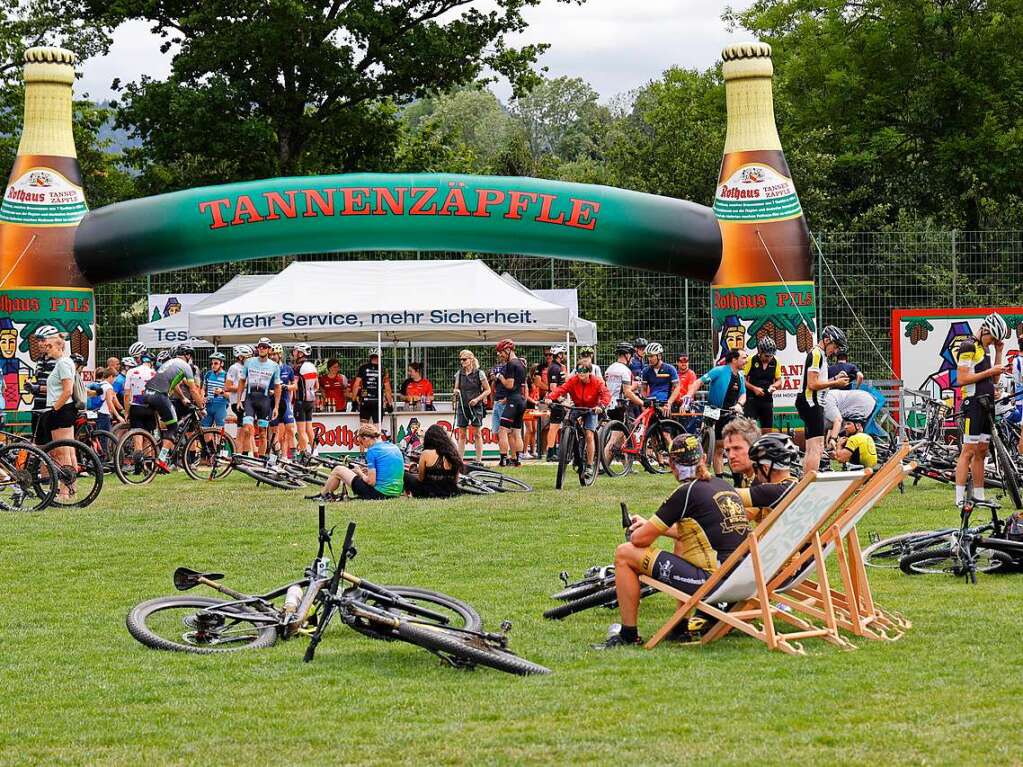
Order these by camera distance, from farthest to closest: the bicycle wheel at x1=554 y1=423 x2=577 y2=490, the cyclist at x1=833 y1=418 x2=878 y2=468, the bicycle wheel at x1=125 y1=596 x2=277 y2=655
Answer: the bicycle wheel at x1=554 y1=423 x2=577 y2=490 < the cyclist at x1=833 y1=418 x2=878 y2=468 < the bicycle wheel at x1=125 y1=596 x2=277 y2=655

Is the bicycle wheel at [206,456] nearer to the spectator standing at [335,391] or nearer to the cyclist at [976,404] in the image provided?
the spectator standing at [335,391]

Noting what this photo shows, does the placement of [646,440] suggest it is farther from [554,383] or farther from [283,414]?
[283,414]

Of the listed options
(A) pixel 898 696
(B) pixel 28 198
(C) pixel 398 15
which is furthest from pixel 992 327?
(C) pixel 398 15

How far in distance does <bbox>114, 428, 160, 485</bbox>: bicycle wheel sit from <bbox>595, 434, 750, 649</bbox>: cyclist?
11.8 meters

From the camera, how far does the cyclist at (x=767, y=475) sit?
8273 millimetres

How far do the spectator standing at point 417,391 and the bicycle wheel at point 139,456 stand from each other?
566 cm

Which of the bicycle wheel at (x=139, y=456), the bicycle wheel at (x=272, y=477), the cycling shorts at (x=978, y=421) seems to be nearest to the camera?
the cycling shorts at (x=978, y=421)

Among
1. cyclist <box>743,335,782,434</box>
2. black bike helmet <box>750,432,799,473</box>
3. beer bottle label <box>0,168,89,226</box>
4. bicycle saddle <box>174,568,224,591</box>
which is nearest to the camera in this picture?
bicycle saddle <box>174,568,224,591</box>

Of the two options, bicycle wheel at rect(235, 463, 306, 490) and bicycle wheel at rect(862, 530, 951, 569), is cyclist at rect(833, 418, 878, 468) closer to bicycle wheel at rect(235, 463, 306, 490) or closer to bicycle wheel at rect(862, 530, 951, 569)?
bicycle wheel at rect(862, 530, 951, 569)

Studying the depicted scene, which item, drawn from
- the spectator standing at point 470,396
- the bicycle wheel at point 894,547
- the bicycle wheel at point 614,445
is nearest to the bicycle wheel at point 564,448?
the bicycle wheel at point 614,445

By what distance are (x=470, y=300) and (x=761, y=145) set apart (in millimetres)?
4782

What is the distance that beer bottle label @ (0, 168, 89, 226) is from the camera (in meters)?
22.4

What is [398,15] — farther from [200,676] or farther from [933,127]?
[200,676]

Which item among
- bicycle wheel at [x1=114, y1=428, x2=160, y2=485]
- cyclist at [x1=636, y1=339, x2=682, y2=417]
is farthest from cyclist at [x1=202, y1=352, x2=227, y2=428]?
cyclist at [x1=636, y1=339, x2=682, y2=417]
